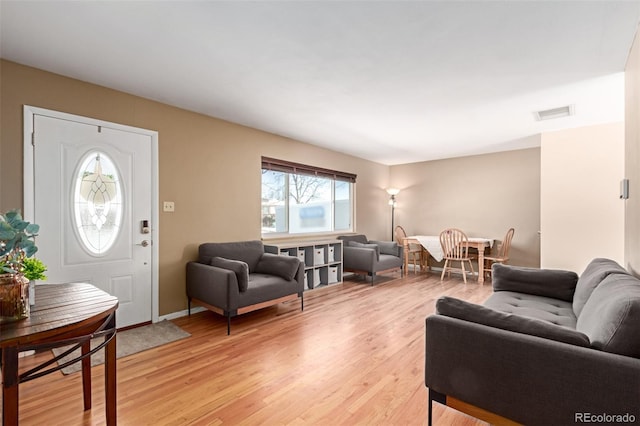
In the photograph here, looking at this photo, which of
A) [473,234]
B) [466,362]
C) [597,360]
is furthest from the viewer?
[473,234]

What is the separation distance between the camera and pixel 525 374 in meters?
1.29

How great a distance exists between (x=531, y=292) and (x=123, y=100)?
13.7 ft

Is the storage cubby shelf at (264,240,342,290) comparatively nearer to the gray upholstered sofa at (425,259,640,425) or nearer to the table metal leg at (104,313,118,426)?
the table metal leg at (104,313,118,426)

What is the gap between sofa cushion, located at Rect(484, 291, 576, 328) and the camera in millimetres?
2062

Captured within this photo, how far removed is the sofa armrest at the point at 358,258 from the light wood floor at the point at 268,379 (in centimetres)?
161

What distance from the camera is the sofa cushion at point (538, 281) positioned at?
2545 mm

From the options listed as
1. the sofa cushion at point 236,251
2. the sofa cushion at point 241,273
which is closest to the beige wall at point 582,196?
the sofa cushion at point 236,251

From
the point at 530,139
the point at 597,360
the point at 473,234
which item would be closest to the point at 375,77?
the point at 597,360

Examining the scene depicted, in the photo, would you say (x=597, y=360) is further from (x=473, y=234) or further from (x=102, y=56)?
(x=473, y=234)

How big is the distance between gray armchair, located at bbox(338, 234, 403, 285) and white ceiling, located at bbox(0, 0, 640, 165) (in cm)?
231

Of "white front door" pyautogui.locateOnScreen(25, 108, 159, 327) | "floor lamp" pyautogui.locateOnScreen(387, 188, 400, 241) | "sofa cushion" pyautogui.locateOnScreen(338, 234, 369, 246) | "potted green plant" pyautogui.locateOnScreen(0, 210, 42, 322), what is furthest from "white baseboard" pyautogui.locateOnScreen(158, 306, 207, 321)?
"floor lamp" pyautogui.locateOnScreen(387, 188, 400, 241)

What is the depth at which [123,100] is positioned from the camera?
3.03 m

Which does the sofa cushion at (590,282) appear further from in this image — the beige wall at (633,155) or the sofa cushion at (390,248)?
the sofa cushion at (390,248)

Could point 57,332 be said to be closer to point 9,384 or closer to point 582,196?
point 9,384
